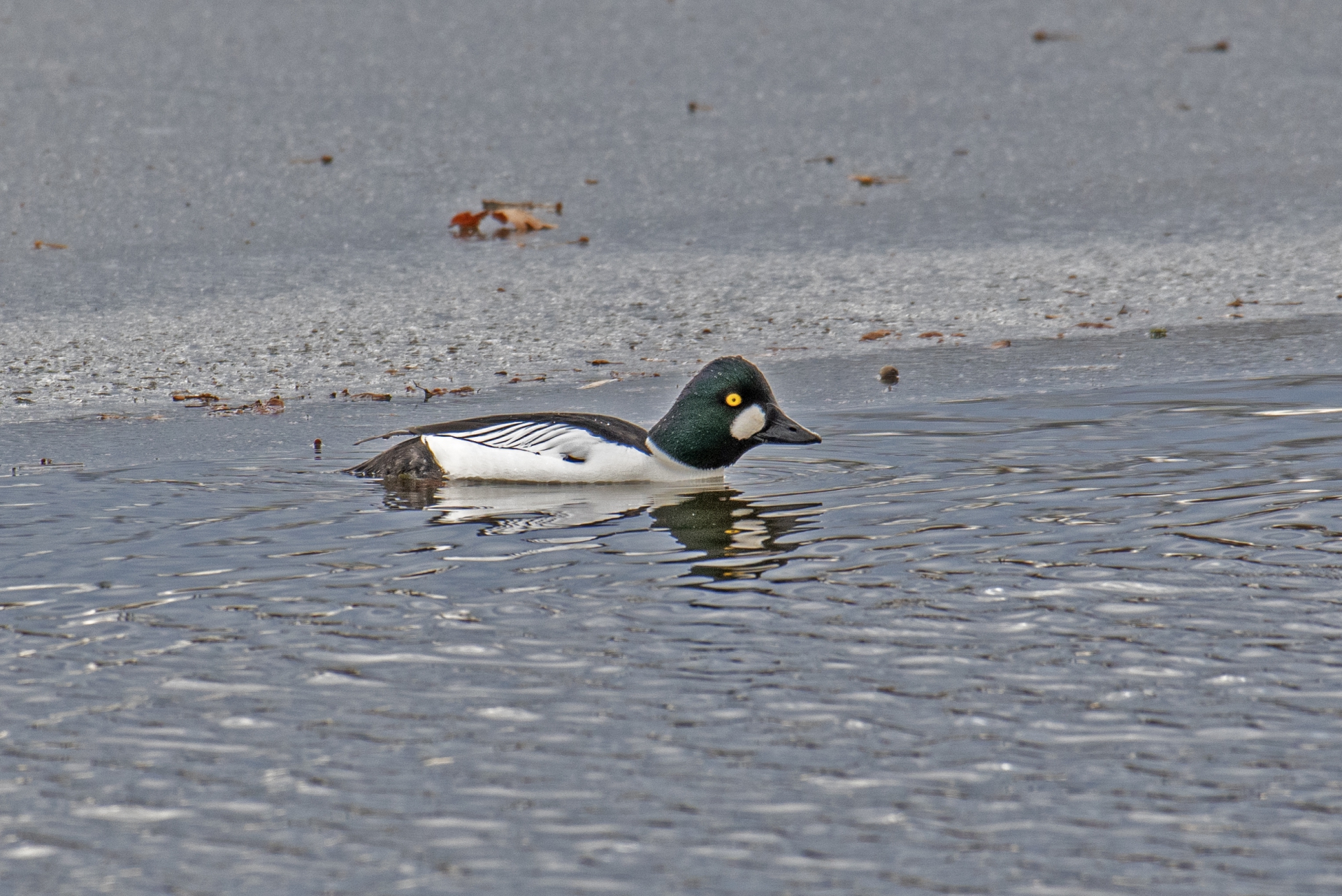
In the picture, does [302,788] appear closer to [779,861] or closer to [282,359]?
[779,861]

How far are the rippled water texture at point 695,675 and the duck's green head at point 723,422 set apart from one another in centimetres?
17

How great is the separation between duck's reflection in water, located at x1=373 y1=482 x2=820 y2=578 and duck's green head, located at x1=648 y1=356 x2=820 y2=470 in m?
0.15

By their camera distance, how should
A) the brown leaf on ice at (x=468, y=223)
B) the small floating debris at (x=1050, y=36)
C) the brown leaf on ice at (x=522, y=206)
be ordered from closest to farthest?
the brown leaf on ice at (x=468, y=223), the brown leaf on ice at (x=522, y=206), the small floating debris at (x=1050, y=36)

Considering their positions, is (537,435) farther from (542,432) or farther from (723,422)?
(723,422)

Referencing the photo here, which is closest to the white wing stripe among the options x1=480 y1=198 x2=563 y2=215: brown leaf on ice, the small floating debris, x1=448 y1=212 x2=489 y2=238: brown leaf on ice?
x1=448 y1=212 x2=489 y2=238: brown leaf on ice

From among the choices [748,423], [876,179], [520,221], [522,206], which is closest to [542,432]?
[748,423]

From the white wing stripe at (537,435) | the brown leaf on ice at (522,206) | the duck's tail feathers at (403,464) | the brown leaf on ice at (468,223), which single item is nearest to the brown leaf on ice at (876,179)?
the brown leaf on ice at (522,206)

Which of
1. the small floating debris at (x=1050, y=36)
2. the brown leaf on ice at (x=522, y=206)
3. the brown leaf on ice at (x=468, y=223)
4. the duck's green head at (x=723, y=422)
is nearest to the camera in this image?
the duck's green head at (x=723, y=422)

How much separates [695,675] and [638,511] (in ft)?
6.50

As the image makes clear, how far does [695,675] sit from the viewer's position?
182 inches

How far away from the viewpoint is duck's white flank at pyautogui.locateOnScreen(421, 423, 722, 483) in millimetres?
6805

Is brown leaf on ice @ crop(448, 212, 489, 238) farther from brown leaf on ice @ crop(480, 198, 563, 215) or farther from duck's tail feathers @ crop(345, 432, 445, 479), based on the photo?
duck's tail feathers @ crop(345, 432, 445, 479)

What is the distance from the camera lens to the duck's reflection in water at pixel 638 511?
6.00 m

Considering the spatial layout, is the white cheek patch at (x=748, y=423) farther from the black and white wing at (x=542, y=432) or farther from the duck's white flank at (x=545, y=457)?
the black and white wing at (x=542, y=432)
